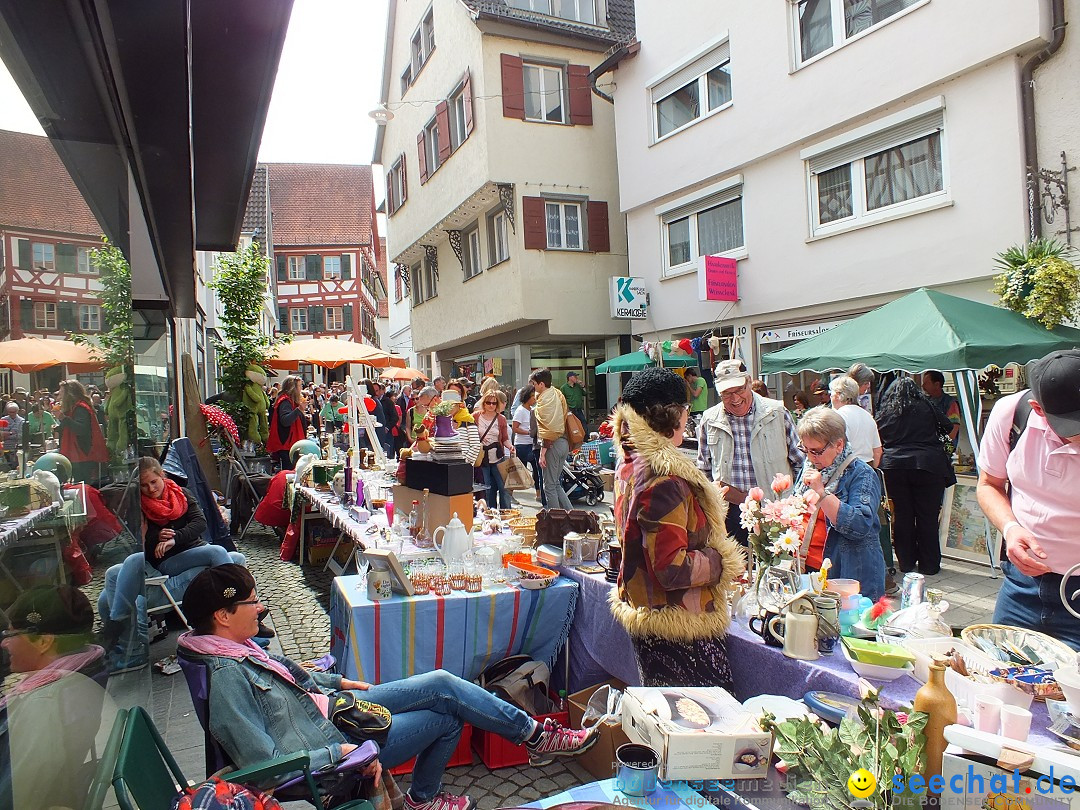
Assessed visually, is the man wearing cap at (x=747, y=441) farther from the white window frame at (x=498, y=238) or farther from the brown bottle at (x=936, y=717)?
the white window frame at (x=498, y=238)

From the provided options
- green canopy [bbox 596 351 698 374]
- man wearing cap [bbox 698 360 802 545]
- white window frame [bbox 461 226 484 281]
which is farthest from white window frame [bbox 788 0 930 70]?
white window frame [bbox 461 226 484 281]

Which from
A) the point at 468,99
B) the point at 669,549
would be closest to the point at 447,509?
the point at 669,549

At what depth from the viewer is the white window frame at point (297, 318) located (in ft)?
133

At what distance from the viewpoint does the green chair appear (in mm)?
1908

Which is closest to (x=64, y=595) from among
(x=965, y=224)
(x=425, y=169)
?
(x=965, y=224)

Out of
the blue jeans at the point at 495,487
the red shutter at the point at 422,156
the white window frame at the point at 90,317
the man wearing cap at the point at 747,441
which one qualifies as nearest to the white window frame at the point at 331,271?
the red shutter at the point at 422,156

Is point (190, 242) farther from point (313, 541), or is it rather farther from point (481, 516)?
point (481, 516)

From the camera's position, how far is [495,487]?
8711mm

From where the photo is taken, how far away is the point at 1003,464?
2.73 metres

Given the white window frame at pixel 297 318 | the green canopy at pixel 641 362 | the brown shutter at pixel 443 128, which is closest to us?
the green canopy at pixel 641 362

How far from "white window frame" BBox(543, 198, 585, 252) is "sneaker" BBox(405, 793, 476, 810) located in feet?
43.9

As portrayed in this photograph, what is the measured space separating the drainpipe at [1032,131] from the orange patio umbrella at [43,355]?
974 cm

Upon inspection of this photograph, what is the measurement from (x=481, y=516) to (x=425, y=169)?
1588cm

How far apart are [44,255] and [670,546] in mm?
2100
